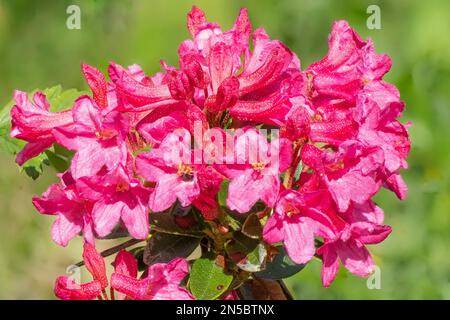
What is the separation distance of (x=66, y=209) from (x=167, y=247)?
186 millimetres

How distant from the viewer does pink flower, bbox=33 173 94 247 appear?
122cm

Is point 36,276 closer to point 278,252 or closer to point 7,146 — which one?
point 7,146

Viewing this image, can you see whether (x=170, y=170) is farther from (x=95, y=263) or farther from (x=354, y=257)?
(x=354, y=257)

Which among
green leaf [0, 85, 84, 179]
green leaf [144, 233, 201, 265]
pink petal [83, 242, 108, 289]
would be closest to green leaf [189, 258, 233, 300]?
green leaf [144, 233, 201, 265]

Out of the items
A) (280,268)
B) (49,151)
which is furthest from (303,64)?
(280,268)

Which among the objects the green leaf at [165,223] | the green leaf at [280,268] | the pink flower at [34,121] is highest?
the pink flower at [34,121]

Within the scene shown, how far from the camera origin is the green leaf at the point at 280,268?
4.50 ft

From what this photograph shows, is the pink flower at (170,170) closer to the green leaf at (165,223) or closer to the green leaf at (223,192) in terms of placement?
the green leaf at (223,192)

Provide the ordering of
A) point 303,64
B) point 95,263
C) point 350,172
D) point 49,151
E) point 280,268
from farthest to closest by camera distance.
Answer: point 303,64
point 49,151
point 280,268
point 95,263
point 350,172

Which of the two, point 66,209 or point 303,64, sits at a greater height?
point 303,64

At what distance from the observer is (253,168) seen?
3.82 feet

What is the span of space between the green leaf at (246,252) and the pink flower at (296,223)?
91 millimetres

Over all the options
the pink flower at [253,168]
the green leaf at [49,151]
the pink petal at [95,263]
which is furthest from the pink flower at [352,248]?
the green leaf at [49,151]

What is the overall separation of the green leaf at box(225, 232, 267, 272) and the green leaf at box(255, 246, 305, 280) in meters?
0.09
